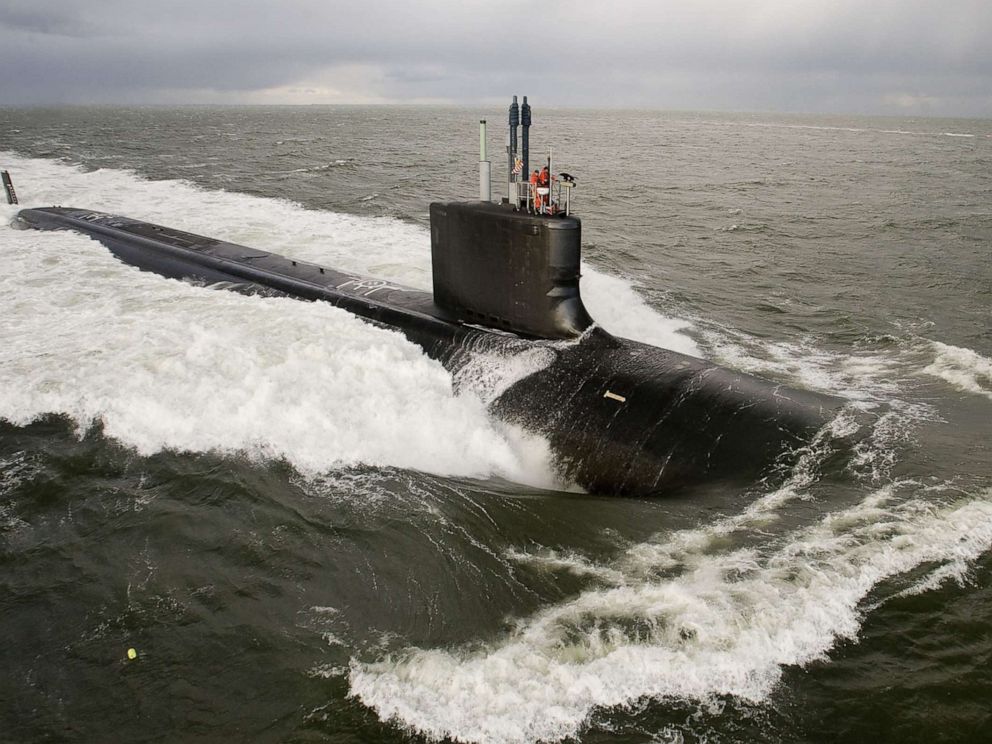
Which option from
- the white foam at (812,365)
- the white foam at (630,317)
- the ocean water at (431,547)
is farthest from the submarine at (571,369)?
the white foam at (630,317)

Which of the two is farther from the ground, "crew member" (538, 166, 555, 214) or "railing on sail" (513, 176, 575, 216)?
"crew member" (538, 166, 555, 214)

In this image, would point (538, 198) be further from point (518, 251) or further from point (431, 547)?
point (431, 547)

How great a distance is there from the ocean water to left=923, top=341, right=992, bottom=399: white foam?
7 cm

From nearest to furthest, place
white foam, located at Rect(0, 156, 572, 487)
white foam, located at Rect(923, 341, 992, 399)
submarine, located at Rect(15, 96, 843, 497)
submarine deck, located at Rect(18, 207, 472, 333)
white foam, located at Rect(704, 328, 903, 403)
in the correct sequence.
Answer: submarine, located at Rect(15, 96, 843, 497) → white foam, located at Rect(0, 156, 572, 487) → white foam, located at Rect(923, 341, 992, 399) → white foam, located at Rect(704, 328, 903, 403) → submarine deck, located at Rect(18, 207, 472, 333)

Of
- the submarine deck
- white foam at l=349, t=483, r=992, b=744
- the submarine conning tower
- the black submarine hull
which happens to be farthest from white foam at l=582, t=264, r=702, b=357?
white foam at l=349, t=483, r=992, b=744

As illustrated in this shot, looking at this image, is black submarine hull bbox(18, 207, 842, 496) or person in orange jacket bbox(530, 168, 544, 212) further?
person in orange jacket bbox(530, 168, 544, 212)

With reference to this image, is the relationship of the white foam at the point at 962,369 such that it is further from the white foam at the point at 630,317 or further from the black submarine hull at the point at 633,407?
the white foam at the point at 630,317

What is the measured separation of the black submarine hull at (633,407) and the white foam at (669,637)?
1.44 meters

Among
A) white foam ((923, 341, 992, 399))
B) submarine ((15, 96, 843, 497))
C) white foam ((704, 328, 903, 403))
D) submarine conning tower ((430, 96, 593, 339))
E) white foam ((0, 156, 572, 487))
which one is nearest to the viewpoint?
submarine ((15, 96, 843, 497))

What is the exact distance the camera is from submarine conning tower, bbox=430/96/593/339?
8.20m

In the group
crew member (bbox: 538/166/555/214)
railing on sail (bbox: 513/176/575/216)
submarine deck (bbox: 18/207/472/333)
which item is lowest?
submarine deck (bbox: 18/207/472/333)

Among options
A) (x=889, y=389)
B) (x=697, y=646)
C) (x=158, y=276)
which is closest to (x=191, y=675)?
(x=697, y=646)

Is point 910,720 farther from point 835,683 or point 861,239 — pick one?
point 861,239

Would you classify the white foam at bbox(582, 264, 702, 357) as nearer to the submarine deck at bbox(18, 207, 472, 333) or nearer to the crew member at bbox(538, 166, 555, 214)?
the submarine deck at bbox(18, 207, 472, 333)
